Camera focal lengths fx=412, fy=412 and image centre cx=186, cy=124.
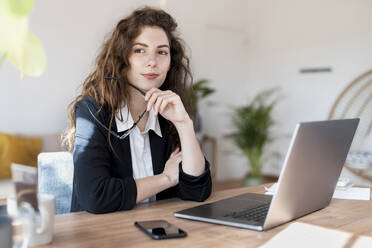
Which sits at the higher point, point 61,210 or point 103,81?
point 103,81

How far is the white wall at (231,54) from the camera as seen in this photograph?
3992 millimetres

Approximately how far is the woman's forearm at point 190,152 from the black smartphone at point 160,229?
0.43 m

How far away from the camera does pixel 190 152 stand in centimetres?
144

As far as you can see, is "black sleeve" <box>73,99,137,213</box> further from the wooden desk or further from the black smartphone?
the black smartphone

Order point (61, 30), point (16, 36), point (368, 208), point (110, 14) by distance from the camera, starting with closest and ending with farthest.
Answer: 1. point (16, 36)
2. point (368, 208)
3. point (61, 30)
4. point (110, 14)

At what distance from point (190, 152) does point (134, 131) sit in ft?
0.98

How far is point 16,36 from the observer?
0.56m

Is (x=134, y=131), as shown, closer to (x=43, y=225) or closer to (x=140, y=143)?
(x=140, y=143)

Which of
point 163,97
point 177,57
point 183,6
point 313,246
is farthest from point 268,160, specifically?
point 313,246

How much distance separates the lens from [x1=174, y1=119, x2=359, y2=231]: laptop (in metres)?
0.97

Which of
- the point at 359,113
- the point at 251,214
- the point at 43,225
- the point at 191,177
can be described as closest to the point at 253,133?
the point at 359,113

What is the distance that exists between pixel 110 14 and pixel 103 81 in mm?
3053

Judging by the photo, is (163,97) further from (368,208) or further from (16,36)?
(16,36)

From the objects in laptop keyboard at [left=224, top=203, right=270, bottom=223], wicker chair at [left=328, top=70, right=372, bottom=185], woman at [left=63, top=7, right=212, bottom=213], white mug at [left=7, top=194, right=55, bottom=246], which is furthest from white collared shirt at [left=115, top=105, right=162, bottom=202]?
wicker chair at [left=328, top=70, right=372, bottom=185]
